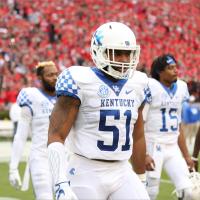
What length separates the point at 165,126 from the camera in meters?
6.47

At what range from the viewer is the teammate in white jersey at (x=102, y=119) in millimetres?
3738

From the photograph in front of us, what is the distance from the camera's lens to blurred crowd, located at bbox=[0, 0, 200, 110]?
62.2 ft

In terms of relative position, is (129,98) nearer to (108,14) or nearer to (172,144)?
(172,144)

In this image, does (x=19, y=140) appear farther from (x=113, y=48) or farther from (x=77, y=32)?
(x=77, y=32)

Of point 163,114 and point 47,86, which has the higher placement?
point 47,86

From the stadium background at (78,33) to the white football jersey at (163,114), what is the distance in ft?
29.1

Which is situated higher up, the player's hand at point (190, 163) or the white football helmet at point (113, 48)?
the white football helmet at point (113, 48)

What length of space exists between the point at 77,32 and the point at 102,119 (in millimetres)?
17804

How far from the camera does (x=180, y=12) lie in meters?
25.4

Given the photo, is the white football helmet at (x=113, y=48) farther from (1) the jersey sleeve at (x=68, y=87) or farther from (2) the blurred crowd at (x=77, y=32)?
(2) the blurred crowd at (x=77, y=32)

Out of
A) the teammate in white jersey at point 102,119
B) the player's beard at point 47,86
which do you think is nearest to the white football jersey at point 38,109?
the player's beard at point 47,86

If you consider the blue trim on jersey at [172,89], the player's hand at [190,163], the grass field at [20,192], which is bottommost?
the grass field at [20,192]

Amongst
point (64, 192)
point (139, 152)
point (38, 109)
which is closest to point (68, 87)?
point (64, 192)

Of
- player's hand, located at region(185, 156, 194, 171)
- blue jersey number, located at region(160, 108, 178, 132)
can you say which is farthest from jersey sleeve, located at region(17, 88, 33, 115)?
player's hand, located at region(185, 156, 194, 171)
